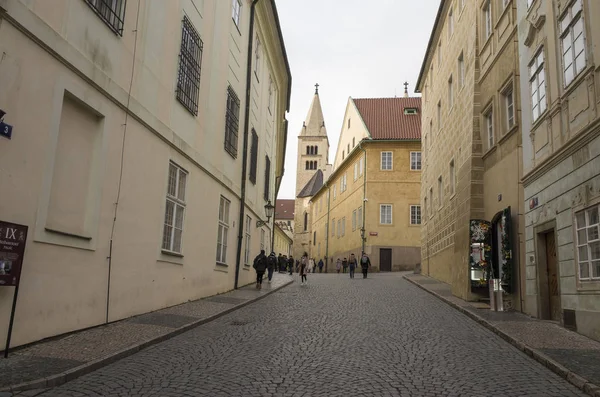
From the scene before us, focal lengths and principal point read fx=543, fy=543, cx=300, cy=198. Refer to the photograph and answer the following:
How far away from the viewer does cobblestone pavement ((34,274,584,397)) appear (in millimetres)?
5867

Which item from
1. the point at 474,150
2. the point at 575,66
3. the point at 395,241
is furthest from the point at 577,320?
the point at 395,241

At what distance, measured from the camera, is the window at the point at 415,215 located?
141 ft

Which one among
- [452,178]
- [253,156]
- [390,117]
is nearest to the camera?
[253,156]

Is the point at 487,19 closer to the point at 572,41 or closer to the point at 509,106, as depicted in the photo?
the point at 509,106

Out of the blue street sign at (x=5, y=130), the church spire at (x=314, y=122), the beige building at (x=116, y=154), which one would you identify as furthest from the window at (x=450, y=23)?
the church spire at (x=314, y=122)

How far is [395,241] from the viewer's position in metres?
42.9

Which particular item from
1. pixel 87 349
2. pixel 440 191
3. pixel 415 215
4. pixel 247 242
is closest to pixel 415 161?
pixel 415 215

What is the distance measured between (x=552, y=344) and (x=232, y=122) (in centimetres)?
1188

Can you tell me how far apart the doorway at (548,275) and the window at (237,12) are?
11.3 metres

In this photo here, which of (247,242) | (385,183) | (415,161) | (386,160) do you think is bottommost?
(247,242)

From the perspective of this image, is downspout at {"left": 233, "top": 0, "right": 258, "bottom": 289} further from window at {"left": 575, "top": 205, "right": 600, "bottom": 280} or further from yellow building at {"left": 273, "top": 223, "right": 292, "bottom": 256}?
yellow building at {"left": 273, "top": 223, "right": 292, "bottom": 256}

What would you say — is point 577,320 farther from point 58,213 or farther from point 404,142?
point 404,142

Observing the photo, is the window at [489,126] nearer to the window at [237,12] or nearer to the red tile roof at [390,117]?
the window at [237,12]

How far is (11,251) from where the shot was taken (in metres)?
6.41
